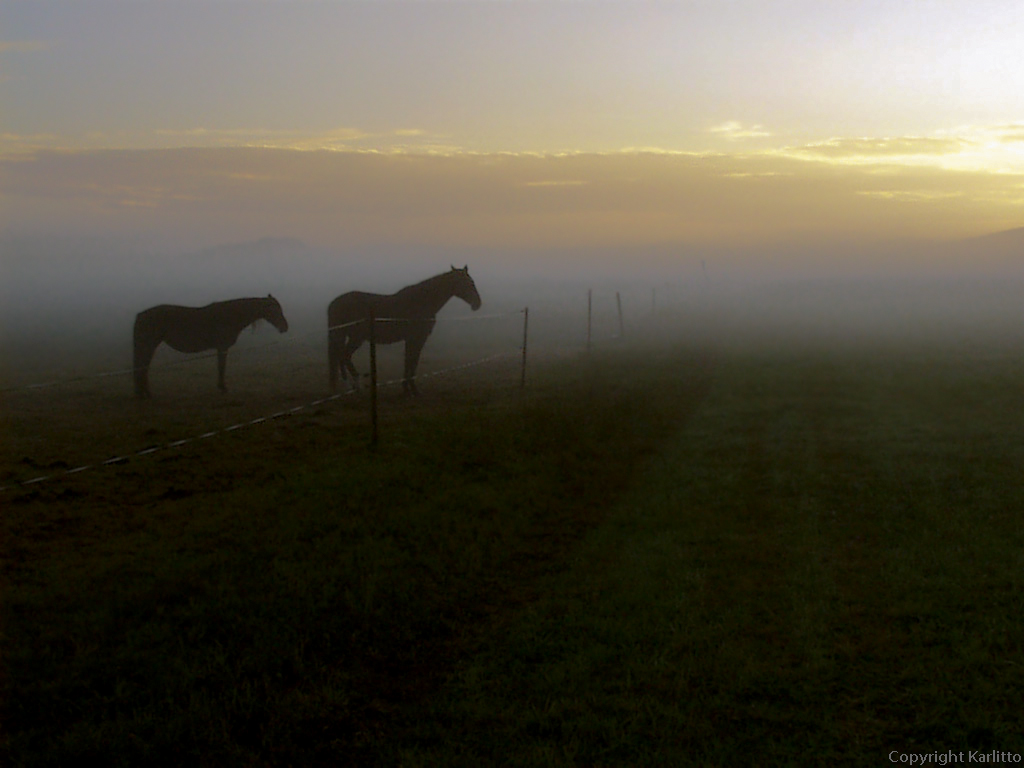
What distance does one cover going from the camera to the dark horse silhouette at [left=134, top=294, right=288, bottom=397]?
15453 millimetres

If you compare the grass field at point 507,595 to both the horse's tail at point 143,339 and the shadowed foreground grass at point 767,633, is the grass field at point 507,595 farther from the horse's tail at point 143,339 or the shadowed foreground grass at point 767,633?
the horse's tail at point 143,339

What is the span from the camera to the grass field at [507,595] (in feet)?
13.3

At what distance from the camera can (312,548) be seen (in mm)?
6664

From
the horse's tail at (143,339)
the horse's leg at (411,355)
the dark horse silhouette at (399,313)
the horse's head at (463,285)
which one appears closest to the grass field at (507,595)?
the horse's tail at (143,339)

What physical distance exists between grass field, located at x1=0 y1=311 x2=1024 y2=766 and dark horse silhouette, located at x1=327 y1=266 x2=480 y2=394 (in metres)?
4.26

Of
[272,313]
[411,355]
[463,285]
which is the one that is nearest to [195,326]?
[272,313]

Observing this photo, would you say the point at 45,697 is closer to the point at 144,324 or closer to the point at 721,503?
the point at 721,503

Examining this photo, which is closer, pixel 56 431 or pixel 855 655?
pixel 855 655

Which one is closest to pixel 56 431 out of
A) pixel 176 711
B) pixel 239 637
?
pixel 239 637

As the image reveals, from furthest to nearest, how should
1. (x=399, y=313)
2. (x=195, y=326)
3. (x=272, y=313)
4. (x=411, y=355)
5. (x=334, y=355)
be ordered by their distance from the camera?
1. (x=272, y=313)
2. (x=399, y=313)
3. (x=334, y=355)
4. (x=411, y=355)
5. (x=195, y=326)

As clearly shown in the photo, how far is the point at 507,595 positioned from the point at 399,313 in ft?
36.6

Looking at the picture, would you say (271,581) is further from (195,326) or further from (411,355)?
(195,326)

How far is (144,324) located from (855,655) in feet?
47.5

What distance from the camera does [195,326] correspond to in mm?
16000
